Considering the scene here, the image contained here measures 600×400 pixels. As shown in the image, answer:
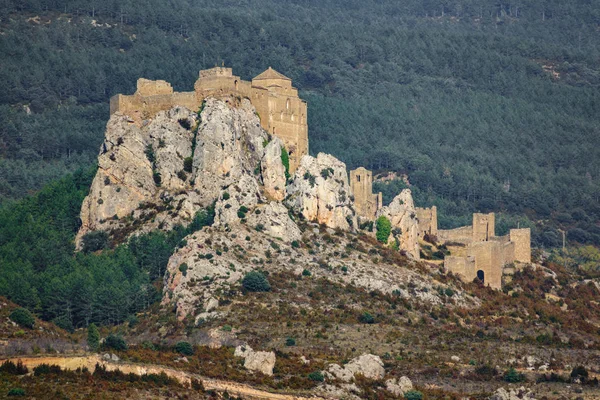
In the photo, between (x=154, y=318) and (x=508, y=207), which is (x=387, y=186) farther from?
(x=154, y=318)

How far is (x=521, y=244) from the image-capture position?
116m

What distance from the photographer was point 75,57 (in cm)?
17662

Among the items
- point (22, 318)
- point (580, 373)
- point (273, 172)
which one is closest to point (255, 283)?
point (273, 172)

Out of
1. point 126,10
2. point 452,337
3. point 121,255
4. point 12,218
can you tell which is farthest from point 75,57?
point 452,337

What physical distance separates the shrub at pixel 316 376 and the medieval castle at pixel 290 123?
98.4 feet

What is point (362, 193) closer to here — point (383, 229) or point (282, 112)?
point (383, 229)

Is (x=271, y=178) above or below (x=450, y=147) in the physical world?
above

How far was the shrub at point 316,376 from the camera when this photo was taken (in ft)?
262

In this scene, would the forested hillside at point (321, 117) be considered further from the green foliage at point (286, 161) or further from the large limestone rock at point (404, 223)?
the green foliage at point (286, 161)

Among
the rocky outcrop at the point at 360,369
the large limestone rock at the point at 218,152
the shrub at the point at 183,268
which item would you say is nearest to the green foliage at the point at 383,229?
the large limestone rock at the point at 218,152

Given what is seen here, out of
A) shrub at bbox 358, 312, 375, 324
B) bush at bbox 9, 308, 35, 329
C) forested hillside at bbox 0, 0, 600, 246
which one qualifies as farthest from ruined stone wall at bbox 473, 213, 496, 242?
bush at bbox 9, 308, 35, 329

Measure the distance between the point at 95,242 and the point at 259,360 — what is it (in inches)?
1046

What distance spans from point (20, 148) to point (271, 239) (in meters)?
57.2

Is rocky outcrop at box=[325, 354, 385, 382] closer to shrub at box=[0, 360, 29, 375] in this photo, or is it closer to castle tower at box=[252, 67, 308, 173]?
shrub at box=[0, 360, 29, 375]
